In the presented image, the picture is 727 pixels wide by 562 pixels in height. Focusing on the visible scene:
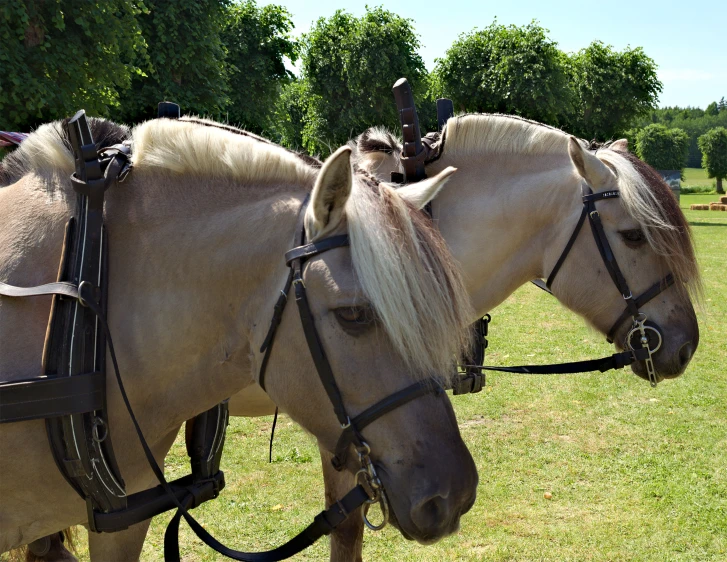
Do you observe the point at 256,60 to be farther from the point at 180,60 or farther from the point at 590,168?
the point at 590,168

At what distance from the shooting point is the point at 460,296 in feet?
5.28

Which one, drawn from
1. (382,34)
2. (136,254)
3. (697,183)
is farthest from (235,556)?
(697,183)

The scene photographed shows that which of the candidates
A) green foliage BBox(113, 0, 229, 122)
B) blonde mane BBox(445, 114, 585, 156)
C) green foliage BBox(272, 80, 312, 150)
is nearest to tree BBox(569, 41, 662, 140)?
green foliage BBox(272, 80, 312, 150)

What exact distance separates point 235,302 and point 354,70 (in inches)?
1195

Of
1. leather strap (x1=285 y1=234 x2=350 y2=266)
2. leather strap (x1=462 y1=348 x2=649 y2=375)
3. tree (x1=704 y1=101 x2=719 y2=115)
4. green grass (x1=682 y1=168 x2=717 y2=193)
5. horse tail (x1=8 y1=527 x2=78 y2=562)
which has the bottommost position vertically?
green grass (x1=682 y1=168 x2=717 y2=193)

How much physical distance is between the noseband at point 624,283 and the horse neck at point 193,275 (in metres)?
1.89

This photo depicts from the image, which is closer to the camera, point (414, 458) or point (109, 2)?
point (414, 458)

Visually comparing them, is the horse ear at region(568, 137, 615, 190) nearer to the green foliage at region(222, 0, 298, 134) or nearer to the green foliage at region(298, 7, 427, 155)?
the green foliage at region(222, 0, 298, 134)

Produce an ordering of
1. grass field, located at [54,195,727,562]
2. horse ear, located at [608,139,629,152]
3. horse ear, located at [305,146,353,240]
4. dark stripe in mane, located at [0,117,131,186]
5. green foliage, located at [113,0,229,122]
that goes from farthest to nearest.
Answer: green foliage, located at [113,0,229,122] → grass field, located at [54,195,727,562] → horse ear, located at [608,139,629,152] → dark stripe in mane, located at [0,117,131,186] → horse ear, located at [305,146,353,240]

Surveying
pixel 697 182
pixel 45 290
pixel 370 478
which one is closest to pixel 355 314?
pixel 370 478

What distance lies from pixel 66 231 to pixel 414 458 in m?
1.10

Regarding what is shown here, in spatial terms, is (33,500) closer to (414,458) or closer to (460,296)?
(414,458)

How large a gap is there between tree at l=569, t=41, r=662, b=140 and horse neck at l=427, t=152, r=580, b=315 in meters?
31.7

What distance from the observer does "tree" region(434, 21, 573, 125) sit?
28.5 m
